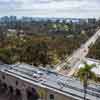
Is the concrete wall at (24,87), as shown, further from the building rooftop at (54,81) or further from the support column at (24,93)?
the building rooftop at (54,81)

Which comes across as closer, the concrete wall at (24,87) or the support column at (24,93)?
the concrete wall at (24,87)

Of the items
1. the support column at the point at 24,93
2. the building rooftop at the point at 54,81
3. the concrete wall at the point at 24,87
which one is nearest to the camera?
the building rooftop at the point at 54,81

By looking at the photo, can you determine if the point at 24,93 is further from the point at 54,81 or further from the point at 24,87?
the point at 54,81

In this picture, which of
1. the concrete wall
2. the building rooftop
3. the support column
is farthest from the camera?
the support column

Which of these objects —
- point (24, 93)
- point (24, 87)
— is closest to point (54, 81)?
point (24, 87)

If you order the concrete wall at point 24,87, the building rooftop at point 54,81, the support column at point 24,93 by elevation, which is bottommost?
the support column at point 24,93

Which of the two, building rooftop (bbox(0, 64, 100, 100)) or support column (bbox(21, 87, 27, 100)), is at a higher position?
building rooftop (bbox(0, 64, 100, 100))

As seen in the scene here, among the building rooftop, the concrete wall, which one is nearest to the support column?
the concrete wall

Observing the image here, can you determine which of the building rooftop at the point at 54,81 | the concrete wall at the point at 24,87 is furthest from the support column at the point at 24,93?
the building rooftop at the point at 54,81

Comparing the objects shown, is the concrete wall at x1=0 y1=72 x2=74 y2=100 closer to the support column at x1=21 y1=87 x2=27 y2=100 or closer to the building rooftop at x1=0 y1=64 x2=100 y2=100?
the support column at x1=21 y1=87 x2=27 y2=100

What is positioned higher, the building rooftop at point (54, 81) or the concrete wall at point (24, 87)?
the building rooftop at point (54, 81)
